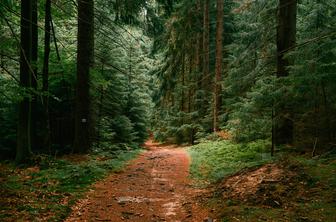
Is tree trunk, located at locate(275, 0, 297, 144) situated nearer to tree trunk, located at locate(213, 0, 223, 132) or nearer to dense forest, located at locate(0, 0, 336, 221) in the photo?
dense forest, located at locate(0, 0, 336, 221)

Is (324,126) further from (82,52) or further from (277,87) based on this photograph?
(82,52)

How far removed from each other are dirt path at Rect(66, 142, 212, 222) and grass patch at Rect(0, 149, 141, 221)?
12.8 inches

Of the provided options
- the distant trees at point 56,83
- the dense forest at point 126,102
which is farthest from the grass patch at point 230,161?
the distant trees at point 56,83

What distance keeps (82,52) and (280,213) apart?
1082cm

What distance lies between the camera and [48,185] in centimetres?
899

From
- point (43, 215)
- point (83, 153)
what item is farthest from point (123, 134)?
point (43, 215)

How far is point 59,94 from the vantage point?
687 inches

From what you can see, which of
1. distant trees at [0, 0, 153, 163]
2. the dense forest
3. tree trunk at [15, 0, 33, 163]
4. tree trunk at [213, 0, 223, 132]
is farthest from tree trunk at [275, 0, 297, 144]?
tree trunk at [213, 0, 223, 132]

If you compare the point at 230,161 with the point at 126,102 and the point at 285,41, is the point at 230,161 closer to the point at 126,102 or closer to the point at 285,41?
the point at 285,41

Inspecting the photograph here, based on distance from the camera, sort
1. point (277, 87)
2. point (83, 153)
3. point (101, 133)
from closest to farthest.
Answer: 1. point (277, 87)
2. point (83, 153)
3. point (101, 133)

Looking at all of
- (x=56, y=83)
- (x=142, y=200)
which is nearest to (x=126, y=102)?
(x=56, y=83)

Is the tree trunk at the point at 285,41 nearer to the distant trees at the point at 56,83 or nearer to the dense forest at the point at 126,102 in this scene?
the dense forest at the point at 126,102

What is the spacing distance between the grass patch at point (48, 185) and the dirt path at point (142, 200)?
324mm

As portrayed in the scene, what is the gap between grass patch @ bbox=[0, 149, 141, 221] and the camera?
6.81 meters
